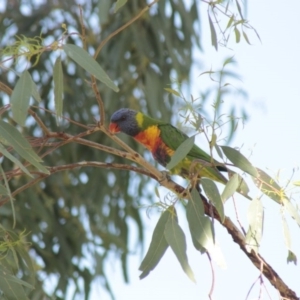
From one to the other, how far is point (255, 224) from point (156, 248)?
7.9 inches

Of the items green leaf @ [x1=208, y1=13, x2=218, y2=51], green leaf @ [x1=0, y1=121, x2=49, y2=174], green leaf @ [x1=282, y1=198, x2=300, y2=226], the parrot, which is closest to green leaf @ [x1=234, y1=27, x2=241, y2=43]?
green leaf @ [x1=208, y1=13, x2=218, y2=51]

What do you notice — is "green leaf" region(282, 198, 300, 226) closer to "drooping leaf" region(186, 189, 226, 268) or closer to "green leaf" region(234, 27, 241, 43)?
"drooping leaf" region(186, 189, 226, 268)

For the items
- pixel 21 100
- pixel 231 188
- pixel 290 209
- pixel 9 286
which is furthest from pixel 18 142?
pixel 290 209

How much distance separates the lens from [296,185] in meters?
1.33

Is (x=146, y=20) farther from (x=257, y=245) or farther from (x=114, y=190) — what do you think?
(x=257, y=245)

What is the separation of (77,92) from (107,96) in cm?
26

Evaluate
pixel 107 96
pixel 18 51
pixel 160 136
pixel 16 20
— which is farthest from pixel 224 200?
pixel 16 20

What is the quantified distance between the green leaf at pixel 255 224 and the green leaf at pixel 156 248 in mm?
155

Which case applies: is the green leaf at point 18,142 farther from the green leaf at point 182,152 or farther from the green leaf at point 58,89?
the green leaf at point 182,152

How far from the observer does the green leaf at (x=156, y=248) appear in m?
1.38

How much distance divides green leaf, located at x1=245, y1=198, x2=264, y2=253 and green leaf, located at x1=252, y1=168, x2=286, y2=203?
0.12ft

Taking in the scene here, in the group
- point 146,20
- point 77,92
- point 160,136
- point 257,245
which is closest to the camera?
point 257,245

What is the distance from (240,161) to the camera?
1.37 m

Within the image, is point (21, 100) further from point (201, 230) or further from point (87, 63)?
point (201, 230)
